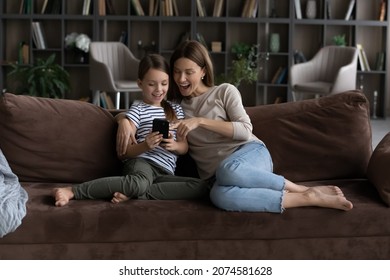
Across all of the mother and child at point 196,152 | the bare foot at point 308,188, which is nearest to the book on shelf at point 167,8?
the mother and child at point 196,152

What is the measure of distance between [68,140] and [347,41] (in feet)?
20.8

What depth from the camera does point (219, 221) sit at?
2.65m

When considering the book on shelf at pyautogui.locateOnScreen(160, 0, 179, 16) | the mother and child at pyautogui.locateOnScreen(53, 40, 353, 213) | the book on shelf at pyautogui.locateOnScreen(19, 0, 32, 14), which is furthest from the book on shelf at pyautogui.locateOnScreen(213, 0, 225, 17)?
the mother and child at pyautogui.locateOnScreen(53, 40, 353, 213)

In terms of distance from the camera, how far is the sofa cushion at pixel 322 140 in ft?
10.4

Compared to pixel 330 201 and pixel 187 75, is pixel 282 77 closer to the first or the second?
pixel 187 75

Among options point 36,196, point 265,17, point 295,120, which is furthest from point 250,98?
point 36,196

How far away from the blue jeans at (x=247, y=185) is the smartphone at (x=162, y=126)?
263 millimetres

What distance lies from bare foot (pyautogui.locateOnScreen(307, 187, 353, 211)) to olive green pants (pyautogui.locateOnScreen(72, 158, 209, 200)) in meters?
0.43

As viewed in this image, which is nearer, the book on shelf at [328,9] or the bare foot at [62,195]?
the bare foot at [62,195]

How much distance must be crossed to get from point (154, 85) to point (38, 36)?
571cm

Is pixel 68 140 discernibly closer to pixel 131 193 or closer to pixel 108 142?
pixel 108 142

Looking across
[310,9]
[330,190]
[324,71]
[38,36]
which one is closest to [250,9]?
[310,9]

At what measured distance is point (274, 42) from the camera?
8.56m

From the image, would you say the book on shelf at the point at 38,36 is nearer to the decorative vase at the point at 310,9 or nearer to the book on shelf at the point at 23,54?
the book on shelf at the point at 23,54
